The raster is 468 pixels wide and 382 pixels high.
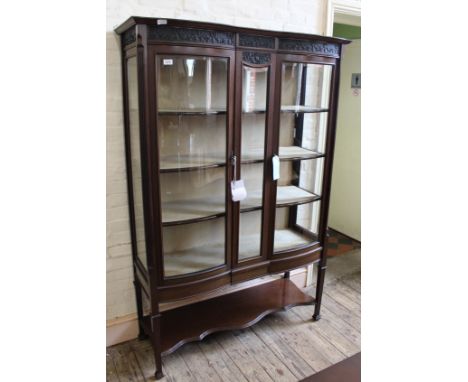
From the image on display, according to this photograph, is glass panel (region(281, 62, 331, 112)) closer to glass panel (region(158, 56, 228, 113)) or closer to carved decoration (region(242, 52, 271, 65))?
carved decoration (region(242, 52, 271, 65))

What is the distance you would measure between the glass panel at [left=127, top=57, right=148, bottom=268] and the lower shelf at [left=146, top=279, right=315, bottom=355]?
474 millimetres

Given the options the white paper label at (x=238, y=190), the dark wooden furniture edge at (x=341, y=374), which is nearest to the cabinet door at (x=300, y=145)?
the white paper label at (x=238, y=190)

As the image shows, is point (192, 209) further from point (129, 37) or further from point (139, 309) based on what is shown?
point (129, 37)

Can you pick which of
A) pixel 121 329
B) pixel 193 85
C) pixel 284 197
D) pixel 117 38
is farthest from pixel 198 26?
pixel 121 329

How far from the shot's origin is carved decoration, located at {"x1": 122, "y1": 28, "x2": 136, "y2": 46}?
1.63 m

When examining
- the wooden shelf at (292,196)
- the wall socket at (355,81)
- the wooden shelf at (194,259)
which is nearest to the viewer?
the wooden shelf at (194,259)

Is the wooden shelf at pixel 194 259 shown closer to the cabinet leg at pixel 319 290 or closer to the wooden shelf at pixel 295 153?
the wooden shelf at pixel 295 153

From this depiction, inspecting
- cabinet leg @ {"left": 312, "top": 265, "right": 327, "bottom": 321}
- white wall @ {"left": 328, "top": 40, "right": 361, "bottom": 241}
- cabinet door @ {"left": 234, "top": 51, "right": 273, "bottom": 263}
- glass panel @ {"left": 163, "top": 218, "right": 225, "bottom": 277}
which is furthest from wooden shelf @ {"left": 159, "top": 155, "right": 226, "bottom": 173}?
white wall @ {"left": 328, "top": 40, "right": 361, "bottom": 241}

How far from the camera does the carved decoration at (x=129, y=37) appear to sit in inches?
64.1

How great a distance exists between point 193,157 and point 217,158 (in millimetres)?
128

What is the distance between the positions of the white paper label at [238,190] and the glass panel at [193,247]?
0.57 feet

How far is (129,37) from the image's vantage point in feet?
5.52
